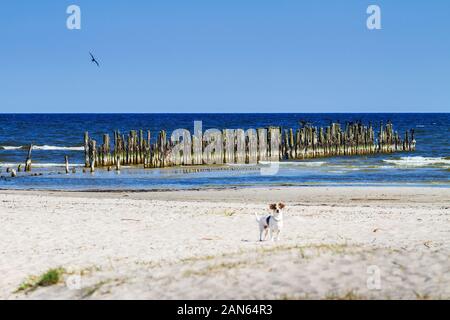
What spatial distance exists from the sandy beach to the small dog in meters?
0.24

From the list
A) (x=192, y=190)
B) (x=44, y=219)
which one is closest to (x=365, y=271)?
(x=44, y=219)

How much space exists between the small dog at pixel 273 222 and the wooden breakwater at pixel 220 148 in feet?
94.0

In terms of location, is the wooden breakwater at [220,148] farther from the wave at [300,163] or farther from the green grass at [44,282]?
the green grass at [44,282]

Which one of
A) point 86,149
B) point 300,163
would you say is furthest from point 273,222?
point 300,163

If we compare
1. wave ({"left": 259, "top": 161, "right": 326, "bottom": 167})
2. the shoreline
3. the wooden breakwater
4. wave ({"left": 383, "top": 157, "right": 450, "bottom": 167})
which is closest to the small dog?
the shoreline

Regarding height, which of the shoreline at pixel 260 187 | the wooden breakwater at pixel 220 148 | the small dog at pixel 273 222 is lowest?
the shoreline at pixel 260 187

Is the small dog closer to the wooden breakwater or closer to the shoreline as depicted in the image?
the shoreline

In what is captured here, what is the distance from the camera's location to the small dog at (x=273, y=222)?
48.4 feet

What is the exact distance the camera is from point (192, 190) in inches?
1258

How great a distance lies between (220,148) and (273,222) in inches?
1323

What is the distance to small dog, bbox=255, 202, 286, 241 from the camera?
1476cm

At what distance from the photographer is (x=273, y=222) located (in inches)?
591

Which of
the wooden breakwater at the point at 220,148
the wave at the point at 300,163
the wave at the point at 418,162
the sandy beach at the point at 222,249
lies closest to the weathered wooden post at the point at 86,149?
the wooden breakwater at the point at 220,148
